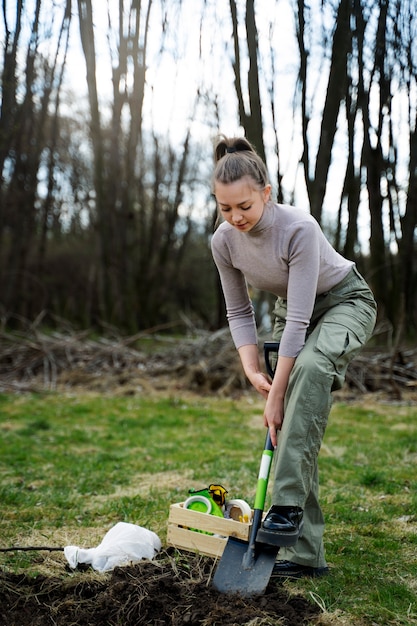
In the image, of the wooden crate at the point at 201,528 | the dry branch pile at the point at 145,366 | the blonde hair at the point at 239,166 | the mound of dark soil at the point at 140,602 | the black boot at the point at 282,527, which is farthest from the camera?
the dry branch pile at the point at 145,366

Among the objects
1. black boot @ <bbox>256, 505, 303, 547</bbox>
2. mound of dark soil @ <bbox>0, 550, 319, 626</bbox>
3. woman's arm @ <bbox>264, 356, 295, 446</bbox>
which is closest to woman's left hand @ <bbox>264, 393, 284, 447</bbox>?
woman's arm @ <bbox>264, 356, 295, 446</bbox>

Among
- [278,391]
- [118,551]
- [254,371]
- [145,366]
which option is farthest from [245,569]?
[145,366]

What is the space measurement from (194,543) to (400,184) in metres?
11.0

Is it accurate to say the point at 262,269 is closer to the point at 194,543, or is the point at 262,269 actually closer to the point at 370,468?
the point at 194,543

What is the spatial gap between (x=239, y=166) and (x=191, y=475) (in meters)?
2.65

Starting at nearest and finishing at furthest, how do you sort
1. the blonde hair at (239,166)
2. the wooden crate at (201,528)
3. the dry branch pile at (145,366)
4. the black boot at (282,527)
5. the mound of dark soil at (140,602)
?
the mound of dark soil at (140,602)
the black boot at (282,527)
the blonde hair at (239,166)
the wooden crate at (201,528)
the dry branch pile at (145,366)

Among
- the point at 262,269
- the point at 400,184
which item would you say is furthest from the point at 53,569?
the point at 400,184

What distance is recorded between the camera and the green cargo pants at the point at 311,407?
2.42 meters

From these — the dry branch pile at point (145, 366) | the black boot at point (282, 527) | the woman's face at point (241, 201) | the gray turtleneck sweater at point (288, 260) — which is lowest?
the black boot at point (282, 527)

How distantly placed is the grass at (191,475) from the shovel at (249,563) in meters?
0.19

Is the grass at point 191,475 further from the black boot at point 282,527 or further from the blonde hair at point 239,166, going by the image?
the blonde hair at point 239,166

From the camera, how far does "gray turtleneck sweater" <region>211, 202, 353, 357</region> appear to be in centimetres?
254

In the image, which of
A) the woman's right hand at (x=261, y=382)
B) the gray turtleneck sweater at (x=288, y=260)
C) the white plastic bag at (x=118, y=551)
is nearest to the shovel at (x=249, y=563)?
the woman's right hand at (x=261, y=382)

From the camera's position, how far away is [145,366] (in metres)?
9.11
